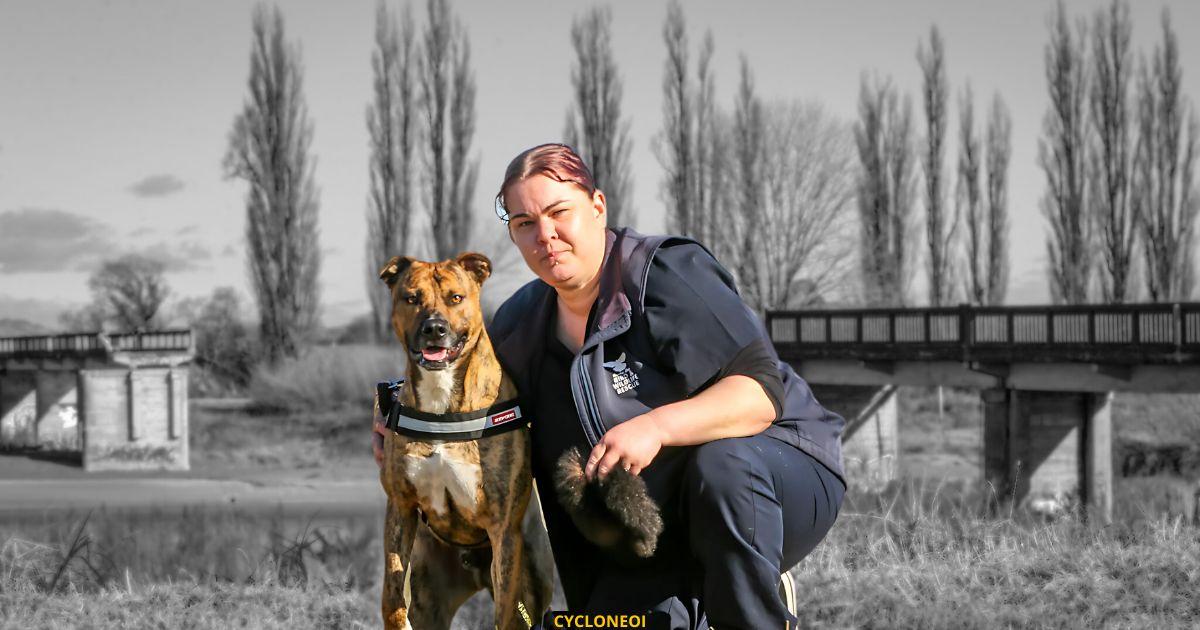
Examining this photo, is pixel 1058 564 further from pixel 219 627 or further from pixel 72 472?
pixel 72 472

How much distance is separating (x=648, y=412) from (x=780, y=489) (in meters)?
0.41

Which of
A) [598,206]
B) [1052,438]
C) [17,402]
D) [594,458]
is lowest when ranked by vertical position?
[17,402]

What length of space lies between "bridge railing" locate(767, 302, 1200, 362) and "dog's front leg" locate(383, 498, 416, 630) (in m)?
21.6

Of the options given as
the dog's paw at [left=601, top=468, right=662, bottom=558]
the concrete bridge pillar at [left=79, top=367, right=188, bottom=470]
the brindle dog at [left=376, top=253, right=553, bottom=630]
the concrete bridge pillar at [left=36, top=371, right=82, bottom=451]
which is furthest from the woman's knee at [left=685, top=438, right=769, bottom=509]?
the concrete bridge pillar at [left=36, top=371, right=82, bottom=451]

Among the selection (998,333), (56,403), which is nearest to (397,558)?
(998,333)

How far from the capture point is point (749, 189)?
102ft

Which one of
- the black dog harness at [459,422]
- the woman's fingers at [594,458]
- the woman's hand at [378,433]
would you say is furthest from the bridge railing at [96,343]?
the woman's fingers at [594,458]

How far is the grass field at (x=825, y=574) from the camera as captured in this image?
400cm

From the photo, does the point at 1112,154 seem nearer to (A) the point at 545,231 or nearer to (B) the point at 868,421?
(B) the point at 868,421

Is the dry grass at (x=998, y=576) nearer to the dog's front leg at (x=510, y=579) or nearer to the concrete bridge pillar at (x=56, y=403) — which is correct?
the dog's front leg at (x=510, y=579)

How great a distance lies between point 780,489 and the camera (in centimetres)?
242

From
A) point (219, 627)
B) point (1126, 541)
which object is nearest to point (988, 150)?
point (1126, 541)

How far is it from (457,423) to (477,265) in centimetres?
32

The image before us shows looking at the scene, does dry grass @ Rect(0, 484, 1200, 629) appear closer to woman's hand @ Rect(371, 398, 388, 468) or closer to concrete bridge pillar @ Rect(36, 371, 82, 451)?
woman's hand @ Rect(371, 398, 388, 468)
